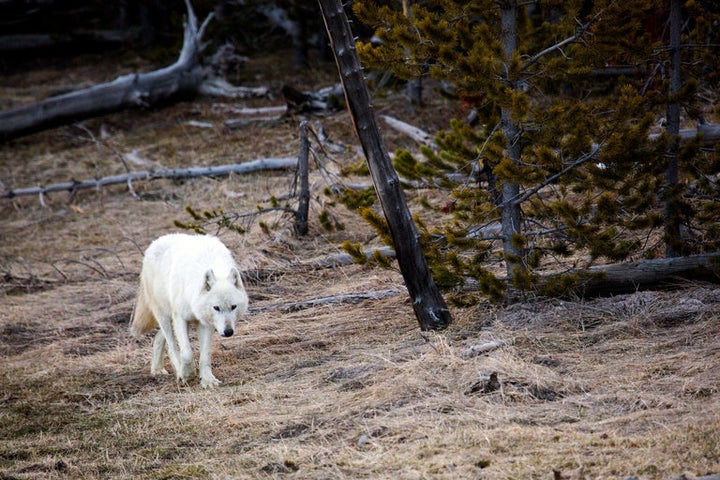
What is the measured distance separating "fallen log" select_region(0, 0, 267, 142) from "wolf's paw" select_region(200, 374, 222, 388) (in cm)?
1242

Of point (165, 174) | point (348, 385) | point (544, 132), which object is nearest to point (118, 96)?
point (165, 174)

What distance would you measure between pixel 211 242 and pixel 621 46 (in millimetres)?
4228

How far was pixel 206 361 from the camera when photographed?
22.9 ft

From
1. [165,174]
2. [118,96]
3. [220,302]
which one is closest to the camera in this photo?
[220,302]

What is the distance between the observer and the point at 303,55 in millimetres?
21203

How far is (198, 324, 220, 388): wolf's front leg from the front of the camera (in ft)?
22.6

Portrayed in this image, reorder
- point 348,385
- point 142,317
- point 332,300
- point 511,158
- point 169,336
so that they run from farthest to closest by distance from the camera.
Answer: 1. point 332,300
2. point 142,317
3. point 169,336
4. point 511,158
5. point 348,385

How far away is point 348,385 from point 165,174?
28.7 ft

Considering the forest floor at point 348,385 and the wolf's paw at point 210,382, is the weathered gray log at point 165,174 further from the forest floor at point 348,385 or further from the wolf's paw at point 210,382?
the wolf's paw at point 210,382

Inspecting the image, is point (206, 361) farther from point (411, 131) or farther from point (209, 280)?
point (411, 131)

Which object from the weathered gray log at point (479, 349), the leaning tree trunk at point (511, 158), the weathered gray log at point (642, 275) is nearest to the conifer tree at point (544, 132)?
the leaning tree trunk at point (511, 158)

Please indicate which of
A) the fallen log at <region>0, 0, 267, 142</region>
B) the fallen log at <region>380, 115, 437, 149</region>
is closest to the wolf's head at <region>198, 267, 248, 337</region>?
the fallen log at <region>380, 115, 437, 149</region>

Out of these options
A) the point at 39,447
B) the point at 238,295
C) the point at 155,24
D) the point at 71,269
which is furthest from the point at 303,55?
the point at 39,447

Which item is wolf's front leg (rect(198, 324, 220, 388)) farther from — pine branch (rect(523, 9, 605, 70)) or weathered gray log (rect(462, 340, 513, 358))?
pine branch (rect(523, 9, 605, 70))
